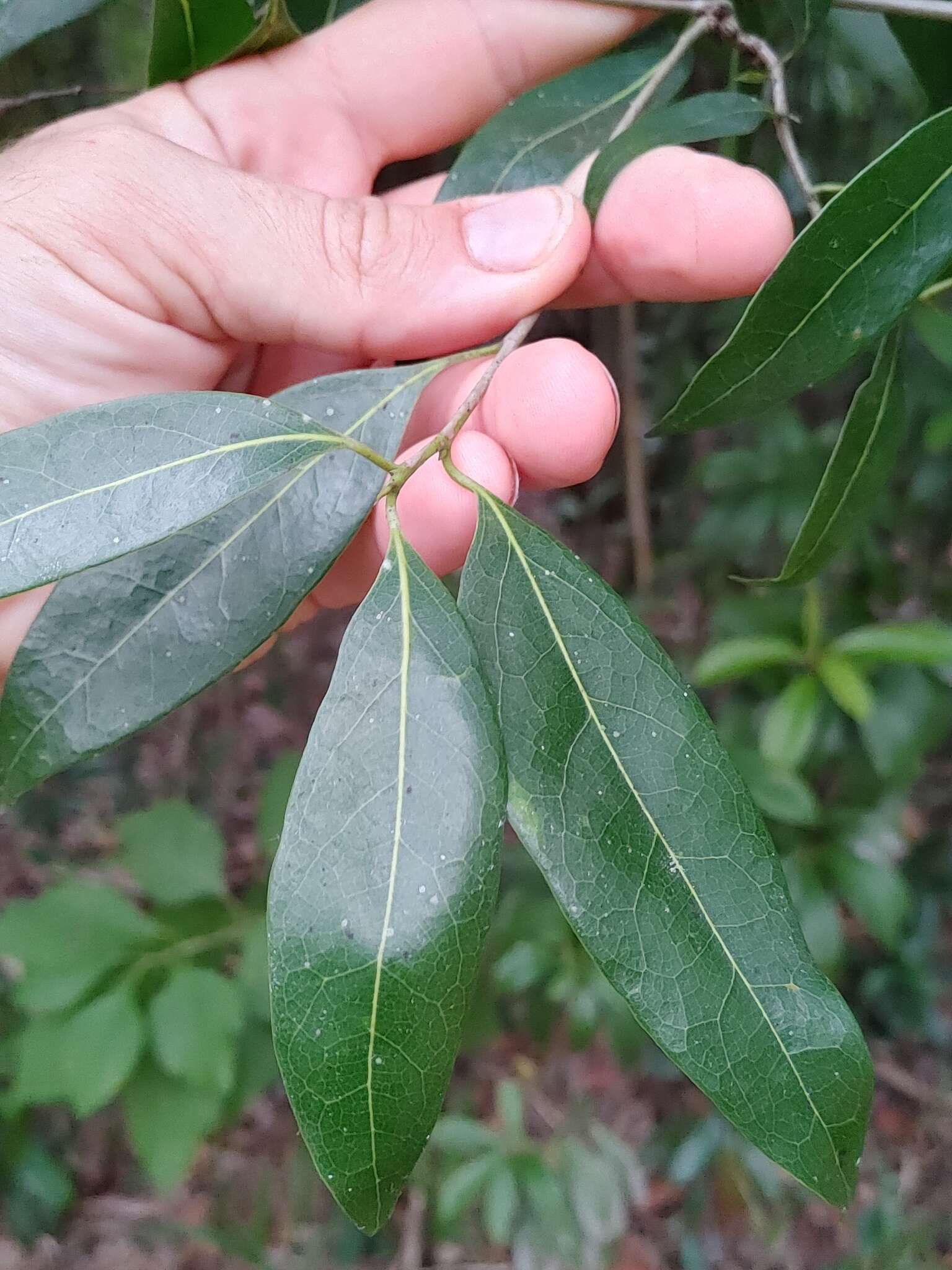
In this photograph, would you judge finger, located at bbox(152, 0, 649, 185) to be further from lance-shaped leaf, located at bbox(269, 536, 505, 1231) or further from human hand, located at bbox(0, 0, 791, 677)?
lance-shaped leaf, located at bbox(269, 536, 505, 1231)

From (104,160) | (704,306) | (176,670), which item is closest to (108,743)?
(176,670)

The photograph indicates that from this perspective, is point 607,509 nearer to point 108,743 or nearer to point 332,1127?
point 108,743

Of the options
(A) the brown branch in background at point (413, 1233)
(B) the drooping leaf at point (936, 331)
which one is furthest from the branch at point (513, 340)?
(A) the brown branch in background at point (413, 1233)

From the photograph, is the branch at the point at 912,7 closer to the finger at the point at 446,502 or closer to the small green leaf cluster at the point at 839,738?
the finger at the point at 446,502

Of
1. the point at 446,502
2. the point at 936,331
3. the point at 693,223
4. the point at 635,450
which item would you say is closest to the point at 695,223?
the point at 693,223

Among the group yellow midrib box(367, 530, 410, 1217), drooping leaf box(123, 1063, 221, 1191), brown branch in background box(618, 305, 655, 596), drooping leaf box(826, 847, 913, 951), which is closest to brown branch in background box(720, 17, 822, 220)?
yellow midrib box(367, 530, 410, 1217)

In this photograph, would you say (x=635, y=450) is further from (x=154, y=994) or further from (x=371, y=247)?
(x=154, y=994)
